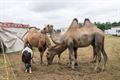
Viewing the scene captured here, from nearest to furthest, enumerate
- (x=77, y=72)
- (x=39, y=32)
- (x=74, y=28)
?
1. (x=77, y=72)
2. (x=74, y=28)
3. (x=39, y=32)

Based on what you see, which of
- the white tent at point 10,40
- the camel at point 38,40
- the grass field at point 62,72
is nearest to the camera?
the grass field at point 62,72

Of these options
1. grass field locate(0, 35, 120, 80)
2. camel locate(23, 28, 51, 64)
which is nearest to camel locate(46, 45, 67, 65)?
camel locate(23, 28, 51, 64)

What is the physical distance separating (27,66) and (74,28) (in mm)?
2929

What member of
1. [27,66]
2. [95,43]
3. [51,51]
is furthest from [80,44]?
[27,66]

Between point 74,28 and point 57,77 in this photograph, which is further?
point 74,28

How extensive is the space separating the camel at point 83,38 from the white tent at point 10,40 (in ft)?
30.9

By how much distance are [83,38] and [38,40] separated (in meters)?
2.55

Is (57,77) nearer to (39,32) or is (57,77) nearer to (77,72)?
(77,72)

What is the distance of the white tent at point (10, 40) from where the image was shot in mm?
23750

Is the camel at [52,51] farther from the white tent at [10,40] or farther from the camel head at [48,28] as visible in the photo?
the white tent at [10,40]

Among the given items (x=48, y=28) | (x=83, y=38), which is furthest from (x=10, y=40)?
(x=83, y=38)

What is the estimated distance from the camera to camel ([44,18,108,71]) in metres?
14.3

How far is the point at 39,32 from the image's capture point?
16.1m

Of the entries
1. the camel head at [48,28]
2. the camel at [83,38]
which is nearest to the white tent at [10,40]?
the camel head at [48,28]
